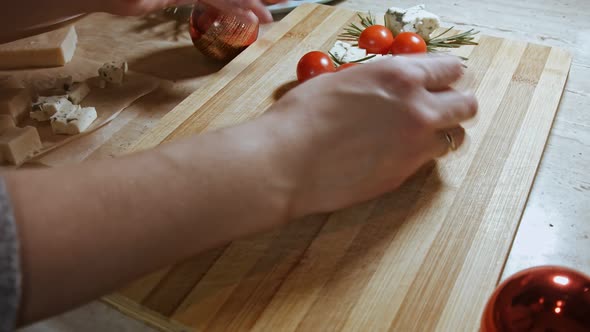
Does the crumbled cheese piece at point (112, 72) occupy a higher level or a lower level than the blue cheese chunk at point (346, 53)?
higher

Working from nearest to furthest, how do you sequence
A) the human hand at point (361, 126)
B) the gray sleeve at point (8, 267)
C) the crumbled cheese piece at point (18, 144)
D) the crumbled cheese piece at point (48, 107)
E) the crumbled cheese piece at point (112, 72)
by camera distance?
the gray sleeve at point (8, 267)
the human hand at point (361, 126)
the crumbled cheese piece at point (18, 144)
the crumbled cheese piece at point (48, 107)
the crumbled cheese piece at point (112, 72)

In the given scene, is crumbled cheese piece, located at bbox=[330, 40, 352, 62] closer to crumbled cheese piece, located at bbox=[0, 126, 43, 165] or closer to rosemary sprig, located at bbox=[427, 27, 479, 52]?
rosemary sprig, located at bbox=[427, 27, 479, 52]

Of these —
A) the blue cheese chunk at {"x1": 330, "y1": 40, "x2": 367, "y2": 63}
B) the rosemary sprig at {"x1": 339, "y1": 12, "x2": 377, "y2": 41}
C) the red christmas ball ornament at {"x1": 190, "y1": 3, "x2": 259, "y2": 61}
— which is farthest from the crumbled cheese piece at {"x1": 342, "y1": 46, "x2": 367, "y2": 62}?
the red christmas ball ornament at {"x1": 190, "y1": 3, "x2": 259, "y2": 61}

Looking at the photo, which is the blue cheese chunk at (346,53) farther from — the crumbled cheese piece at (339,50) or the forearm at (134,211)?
the forearm at (134,211)

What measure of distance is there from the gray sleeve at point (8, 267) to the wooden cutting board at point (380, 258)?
0.28 m

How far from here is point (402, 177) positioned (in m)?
0.73

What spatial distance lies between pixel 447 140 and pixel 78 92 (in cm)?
85

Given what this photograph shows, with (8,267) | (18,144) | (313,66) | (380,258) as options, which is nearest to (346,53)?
(313,66)

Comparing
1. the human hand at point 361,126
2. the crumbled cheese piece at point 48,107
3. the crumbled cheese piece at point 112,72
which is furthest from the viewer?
the crumbled cheese piece at point 112,72

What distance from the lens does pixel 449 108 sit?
73 centimetres

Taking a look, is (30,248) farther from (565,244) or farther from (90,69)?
(90,69)

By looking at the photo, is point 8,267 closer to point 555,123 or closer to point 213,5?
point 213,5

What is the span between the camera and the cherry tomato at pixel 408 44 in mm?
1188

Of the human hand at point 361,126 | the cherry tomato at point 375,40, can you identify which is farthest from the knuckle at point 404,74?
the cherry tomato at point 375,40
